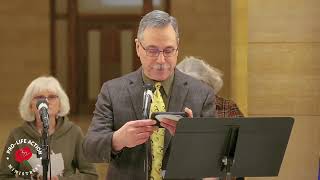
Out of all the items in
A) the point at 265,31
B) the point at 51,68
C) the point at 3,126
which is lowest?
the point at 3,126

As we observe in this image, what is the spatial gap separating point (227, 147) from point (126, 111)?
51 centimetres

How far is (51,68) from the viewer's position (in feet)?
32.3

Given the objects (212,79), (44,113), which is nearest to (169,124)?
(44,113)

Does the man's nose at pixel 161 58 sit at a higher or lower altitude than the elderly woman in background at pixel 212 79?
higher

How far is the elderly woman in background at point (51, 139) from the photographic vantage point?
15.0 feet

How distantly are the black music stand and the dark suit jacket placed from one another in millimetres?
137

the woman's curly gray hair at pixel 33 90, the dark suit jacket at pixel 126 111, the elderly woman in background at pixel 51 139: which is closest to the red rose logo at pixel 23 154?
the elderly woman in background at pixel 51 139

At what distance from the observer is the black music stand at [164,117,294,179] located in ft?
9.12

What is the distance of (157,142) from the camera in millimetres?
3033

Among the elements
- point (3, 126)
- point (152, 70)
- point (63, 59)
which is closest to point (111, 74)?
point (63, 59)

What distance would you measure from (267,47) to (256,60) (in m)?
0.14

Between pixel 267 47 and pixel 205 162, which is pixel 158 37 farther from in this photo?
pixel 267 47

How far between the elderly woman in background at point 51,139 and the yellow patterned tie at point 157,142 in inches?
64.9

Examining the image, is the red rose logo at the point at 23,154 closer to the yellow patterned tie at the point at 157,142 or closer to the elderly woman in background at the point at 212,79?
the elderly woman in background at the point at 212,79
